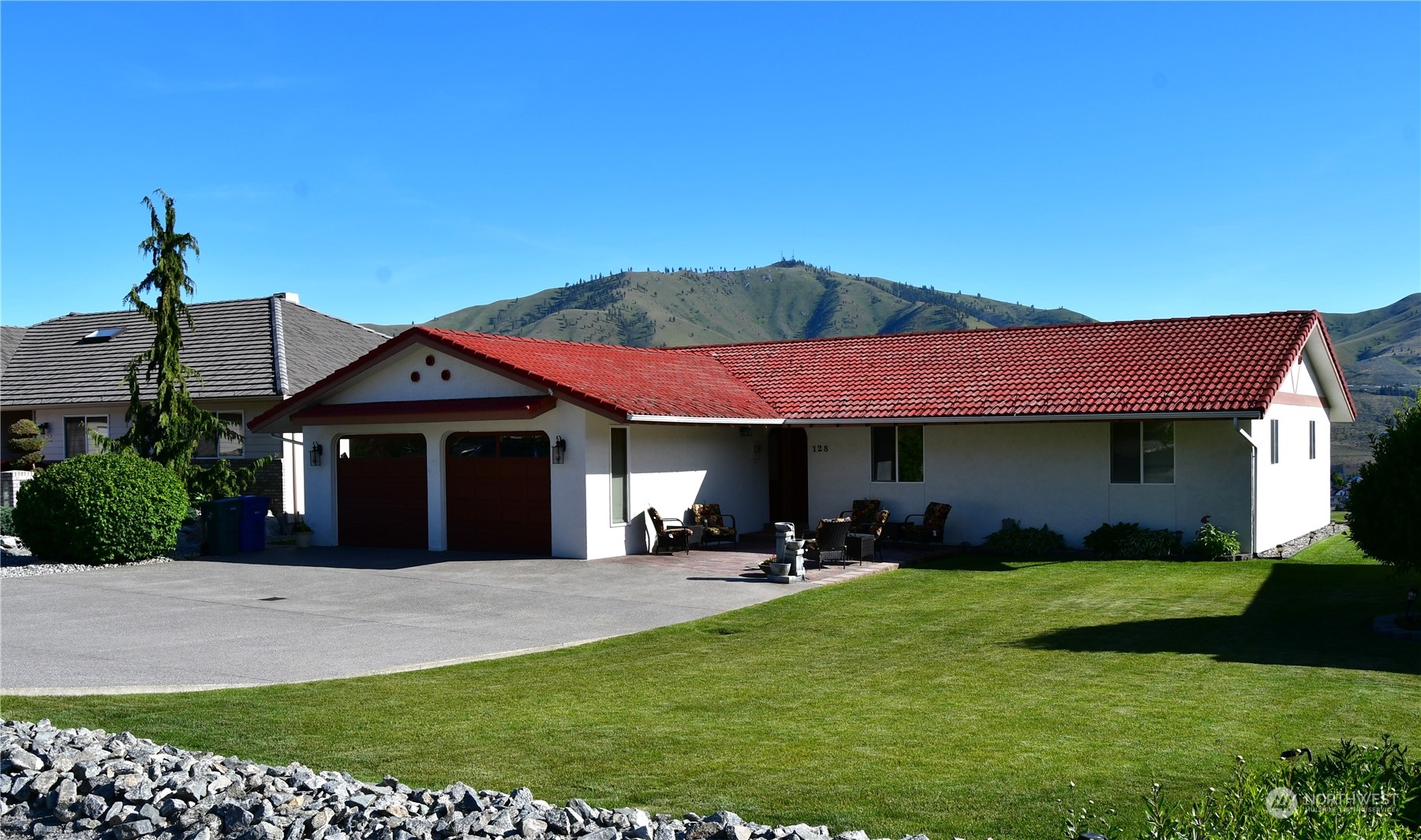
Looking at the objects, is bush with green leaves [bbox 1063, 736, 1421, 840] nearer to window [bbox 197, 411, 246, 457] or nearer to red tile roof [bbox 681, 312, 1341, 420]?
red tile roof [bbox 681, 312, 1341, 420]

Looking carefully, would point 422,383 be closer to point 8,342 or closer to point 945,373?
point 945,373

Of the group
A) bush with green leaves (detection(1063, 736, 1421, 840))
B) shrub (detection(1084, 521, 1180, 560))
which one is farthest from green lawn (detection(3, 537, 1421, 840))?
shrub (detection(1084, 521, 1180, 560))

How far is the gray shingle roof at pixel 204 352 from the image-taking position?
3159 centimetres

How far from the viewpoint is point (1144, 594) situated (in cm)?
1678

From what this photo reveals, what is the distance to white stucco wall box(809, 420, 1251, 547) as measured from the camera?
21.6 m

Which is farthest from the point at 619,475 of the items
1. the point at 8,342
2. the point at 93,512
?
the point at 8,342

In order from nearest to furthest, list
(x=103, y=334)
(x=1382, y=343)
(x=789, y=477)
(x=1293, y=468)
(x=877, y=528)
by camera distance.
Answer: (x=877, y=528), (x=1293, y=468), (x=789, y=477), (x=103, y=334), (x=1382, y=343)

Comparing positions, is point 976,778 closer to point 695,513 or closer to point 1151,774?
point 1151,774

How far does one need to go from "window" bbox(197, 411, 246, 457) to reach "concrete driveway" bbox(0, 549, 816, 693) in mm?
8684

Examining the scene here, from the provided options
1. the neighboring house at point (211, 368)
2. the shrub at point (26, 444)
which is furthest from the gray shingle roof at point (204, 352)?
the shrub at point (26, 444)

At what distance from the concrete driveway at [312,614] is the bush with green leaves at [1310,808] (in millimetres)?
8111

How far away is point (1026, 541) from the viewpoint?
73.7 feet

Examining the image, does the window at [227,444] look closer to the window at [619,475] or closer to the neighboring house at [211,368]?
the neighboring house at [211,368]

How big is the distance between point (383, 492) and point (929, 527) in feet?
36.6
